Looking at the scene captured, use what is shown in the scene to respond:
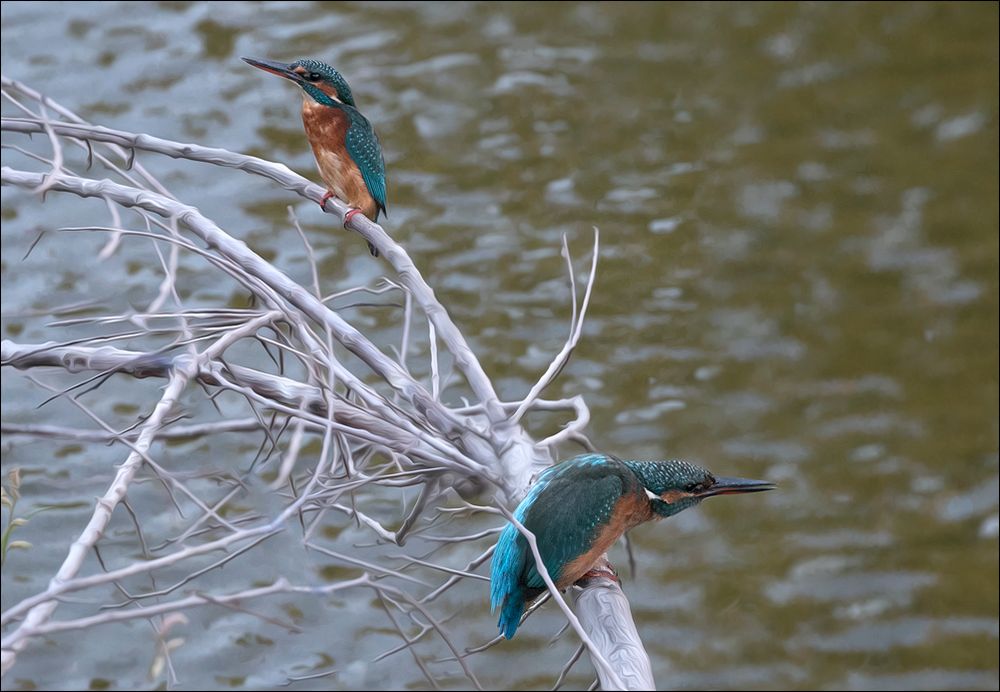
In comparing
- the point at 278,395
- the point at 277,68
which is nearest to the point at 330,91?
the point at 277,68

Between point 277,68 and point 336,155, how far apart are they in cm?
22

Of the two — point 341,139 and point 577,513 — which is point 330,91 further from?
point 577,513

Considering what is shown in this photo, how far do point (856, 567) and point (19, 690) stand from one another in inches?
97.4

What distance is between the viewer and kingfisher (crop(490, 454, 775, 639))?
5.48ft

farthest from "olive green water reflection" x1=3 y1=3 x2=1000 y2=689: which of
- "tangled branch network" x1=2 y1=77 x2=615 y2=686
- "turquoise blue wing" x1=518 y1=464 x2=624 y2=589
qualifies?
"turquoise blue wing" x1=518 y1=464 x2=624 y2=589

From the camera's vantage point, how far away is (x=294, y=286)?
66.7 inches

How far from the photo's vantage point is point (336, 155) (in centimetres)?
220

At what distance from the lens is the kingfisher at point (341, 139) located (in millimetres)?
2156

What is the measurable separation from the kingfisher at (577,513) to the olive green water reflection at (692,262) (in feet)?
6.64

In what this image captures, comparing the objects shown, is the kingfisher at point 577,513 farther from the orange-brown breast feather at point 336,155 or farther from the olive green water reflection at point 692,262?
the olive green water reflection at point 692,262

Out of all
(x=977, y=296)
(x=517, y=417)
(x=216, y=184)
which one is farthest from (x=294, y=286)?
(x=977, y=296)

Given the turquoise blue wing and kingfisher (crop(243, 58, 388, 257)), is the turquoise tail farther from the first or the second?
kingfisher (crop(243, 58, 388, 257))

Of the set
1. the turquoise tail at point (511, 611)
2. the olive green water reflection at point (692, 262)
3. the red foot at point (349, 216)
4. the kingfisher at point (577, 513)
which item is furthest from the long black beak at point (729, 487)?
the olive green water reflection at point (692, 262)

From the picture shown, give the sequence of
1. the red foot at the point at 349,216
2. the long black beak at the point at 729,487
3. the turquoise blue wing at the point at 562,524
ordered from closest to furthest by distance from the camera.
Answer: the turquoise blue wing at the point at 562,524 → the long black beak at the point at 729,487 → the red foot at the point at 349,216
